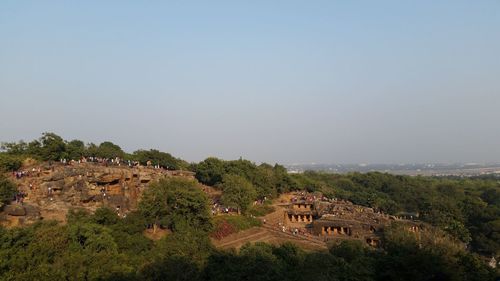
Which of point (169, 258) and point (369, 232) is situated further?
point (369, 232)

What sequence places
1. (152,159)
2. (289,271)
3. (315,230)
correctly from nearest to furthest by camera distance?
(289,271) < (315,230) < (152,159)

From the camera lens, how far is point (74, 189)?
130 feet

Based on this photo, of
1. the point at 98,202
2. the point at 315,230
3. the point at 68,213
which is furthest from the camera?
the point at 315,230

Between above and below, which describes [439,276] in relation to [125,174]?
below

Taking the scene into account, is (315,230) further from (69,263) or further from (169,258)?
(69,263)

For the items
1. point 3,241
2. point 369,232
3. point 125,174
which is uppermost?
point 125,174

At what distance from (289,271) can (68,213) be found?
65.7 feet

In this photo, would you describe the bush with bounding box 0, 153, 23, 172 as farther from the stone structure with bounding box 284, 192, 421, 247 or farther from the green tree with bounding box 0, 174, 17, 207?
the stone structure with bounding box 284, 192, 421, 247

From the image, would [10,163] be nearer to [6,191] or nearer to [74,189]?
[74,189]

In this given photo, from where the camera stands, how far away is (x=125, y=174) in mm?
43781

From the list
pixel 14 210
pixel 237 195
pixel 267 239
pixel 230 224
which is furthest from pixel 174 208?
pixel 14 210

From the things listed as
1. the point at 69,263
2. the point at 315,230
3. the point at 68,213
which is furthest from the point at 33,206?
the point at 315,230

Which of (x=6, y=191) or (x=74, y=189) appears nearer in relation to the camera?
(x=6, y=191)

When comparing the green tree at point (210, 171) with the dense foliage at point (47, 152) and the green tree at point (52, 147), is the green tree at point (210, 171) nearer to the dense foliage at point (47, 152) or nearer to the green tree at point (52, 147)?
the dense foliage at point (47, 152)
